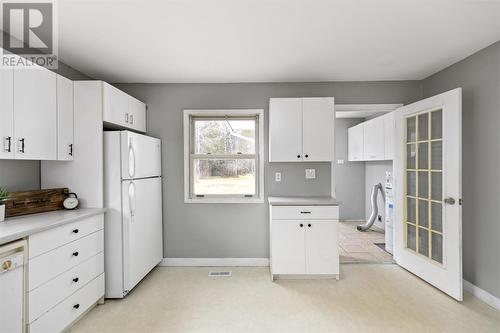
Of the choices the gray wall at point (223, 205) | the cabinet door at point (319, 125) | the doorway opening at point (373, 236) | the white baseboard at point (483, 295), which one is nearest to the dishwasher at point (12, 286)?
the gray wall at point (223, 205)

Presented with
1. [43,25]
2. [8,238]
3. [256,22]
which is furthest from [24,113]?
[256,22]

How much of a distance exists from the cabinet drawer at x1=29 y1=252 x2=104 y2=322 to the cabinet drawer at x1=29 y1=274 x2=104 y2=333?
0.04 m

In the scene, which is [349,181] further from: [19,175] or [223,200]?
[19,175]

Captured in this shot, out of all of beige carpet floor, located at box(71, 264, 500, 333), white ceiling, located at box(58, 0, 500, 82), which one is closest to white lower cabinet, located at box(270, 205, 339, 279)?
beige carpet floor, located at box(71, 264, 500, 333)

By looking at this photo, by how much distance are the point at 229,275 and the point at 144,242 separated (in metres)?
1.10

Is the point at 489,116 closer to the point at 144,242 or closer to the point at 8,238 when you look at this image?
the point at 144,242

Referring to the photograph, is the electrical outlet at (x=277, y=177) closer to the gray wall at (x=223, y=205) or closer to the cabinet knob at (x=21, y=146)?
the gray wall at (x=223, y=205)

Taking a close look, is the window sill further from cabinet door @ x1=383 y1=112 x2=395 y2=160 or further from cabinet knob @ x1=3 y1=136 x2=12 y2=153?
cabinet door @ x1=383 y1=112 x2=395 y2=160

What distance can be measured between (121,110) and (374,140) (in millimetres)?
4222

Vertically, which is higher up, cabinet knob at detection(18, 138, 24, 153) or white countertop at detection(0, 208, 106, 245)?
cabinet knob at detection(18, 138, 24, 153)

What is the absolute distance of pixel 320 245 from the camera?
2.95 m

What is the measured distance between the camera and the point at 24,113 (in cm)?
199

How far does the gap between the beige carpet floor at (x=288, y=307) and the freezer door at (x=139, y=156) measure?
130 cm

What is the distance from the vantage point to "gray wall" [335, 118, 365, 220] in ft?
19.8
